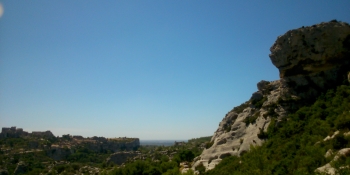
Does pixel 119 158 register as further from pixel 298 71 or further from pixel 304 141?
pixel 304 141

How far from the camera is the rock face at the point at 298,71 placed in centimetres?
3322

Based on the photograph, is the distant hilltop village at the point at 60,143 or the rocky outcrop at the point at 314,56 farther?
the distant hilltop village at the point at 60,143

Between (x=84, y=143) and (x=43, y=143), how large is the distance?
23883 millimetres

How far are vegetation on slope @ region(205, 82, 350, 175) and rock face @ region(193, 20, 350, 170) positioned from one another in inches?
87.1

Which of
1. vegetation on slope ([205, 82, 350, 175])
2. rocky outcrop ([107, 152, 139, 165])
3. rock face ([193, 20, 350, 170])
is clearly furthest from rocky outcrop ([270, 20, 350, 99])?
rocky outcrop ([107, 152, 139, 165])

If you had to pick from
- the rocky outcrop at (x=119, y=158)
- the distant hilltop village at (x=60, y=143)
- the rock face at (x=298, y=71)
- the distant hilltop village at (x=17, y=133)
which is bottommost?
the rocky outcrop at (x=119, y=158)

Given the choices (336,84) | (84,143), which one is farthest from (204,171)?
(84,143)

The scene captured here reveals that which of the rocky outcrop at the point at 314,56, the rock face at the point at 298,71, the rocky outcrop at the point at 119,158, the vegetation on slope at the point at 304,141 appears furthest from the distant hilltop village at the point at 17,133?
the rocky outcrop at the point at 314,56

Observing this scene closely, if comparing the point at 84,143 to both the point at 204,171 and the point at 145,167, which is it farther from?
the point at 204,171

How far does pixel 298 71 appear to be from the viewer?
118ft

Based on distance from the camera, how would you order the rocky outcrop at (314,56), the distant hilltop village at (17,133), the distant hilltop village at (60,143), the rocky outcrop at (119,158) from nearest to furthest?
the rocky outcrop at (314,56)
the rocky outcrop at (119,158)
the distant hilltop village at (60,143)
the distant hilltop village at (17,133)

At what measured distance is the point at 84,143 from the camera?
142250 mm

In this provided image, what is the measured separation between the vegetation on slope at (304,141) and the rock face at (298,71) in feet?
7.26

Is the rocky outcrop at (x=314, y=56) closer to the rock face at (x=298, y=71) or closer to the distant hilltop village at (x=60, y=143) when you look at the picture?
the rock face at (x=298, y=71)
